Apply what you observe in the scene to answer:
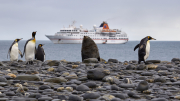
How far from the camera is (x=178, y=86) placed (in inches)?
174

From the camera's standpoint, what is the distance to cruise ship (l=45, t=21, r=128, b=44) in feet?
281

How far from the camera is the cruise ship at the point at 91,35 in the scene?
85.6m

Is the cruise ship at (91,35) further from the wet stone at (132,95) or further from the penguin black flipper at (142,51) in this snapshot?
the wet stone at (132,95)

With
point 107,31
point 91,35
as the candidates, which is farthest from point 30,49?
point 107,31

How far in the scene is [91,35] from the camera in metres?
87.5

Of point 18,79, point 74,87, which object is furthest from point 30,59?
point 74,87

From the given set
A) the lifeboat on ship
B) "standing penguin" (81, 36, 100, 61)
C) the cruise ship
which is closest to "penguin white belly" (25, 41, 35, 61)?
"standing penguin" (81, 36, 100, 61)

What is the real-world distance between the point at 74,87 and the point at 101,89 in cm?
51

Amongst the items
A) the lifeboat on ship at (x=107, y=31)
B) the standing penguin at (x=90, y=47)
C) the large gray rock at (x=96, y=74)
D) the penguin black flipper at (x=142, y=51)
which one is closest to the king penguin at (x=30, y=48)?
the standing penguin at (x=90, y=47)

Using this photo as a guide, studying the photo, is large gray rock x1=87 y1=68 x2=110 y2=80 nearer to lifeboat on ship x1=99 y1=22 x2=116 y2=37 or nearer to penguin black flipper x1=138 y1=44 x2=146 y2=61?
penguin black flipper x1=138 y1=44 x2=146 y2=61

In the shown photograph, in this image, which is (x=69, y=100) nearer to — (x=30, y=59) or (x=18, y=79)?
(x=18, y=79)

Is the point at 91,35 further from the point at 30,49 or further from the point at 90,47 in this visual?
the point at 30,49

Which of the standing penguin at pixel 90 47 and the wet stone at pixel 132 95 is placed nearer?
the wet stone at pixel 132 95

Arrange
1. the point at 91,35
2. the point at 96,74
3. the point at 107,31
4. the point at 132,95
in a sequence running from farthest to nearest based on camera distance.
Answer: the point at 107,31 → the point at 91,35 → the point at 96,74 → the point at 132,95
